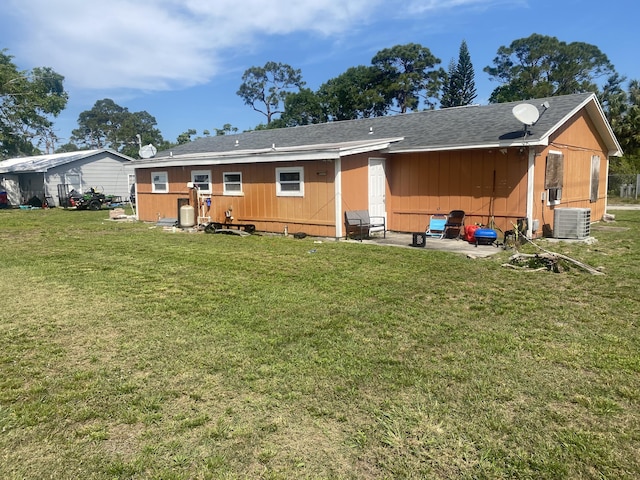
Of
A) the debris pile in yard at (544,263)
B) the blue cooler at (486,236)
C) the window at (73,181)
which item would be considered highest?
the window at (73,181)

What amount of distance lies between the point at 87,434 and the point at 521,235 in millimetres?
8909

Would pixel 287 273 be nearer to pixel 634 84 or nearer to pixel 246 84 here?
pixel 634 84

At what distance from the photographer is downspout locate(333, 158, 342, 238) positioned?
10.6 metres

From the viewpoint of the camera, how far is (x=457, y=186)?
36.6ft

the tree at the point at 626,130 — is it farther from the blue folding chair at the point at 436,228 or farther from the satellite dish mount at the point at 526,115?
the blue folding chair at the point at 436,228

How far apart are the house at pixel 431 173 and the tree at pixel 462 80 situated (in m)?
27.3

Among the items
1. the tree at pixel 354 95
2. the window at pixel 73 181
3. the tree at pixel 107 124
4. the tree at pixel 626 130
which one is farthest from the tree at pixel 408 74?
the tree at pixel 107 124

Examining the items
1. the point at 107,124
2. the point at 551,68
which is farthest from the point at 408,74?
the point at 107,124

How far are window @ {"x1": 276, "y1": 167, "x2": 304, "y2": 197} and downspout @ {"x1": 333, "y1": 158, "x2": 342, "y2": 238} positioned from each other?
3.61 feet

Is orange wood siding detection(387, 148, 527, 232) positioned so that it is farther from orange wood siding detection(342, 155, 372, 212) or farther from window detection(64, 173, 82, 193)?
window detection(64, 173, 82, 193)

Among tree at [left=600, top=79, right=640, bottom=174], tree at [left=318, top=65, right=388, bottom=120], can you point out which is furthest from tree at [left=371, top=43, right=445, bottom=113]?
tree at [left=600, top=79, right=640, bottom=174]

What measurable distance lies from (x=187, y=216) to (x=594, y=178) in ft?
40.3

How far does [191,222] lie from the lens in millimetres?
13594

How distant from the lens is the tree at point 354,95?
4191 cm
